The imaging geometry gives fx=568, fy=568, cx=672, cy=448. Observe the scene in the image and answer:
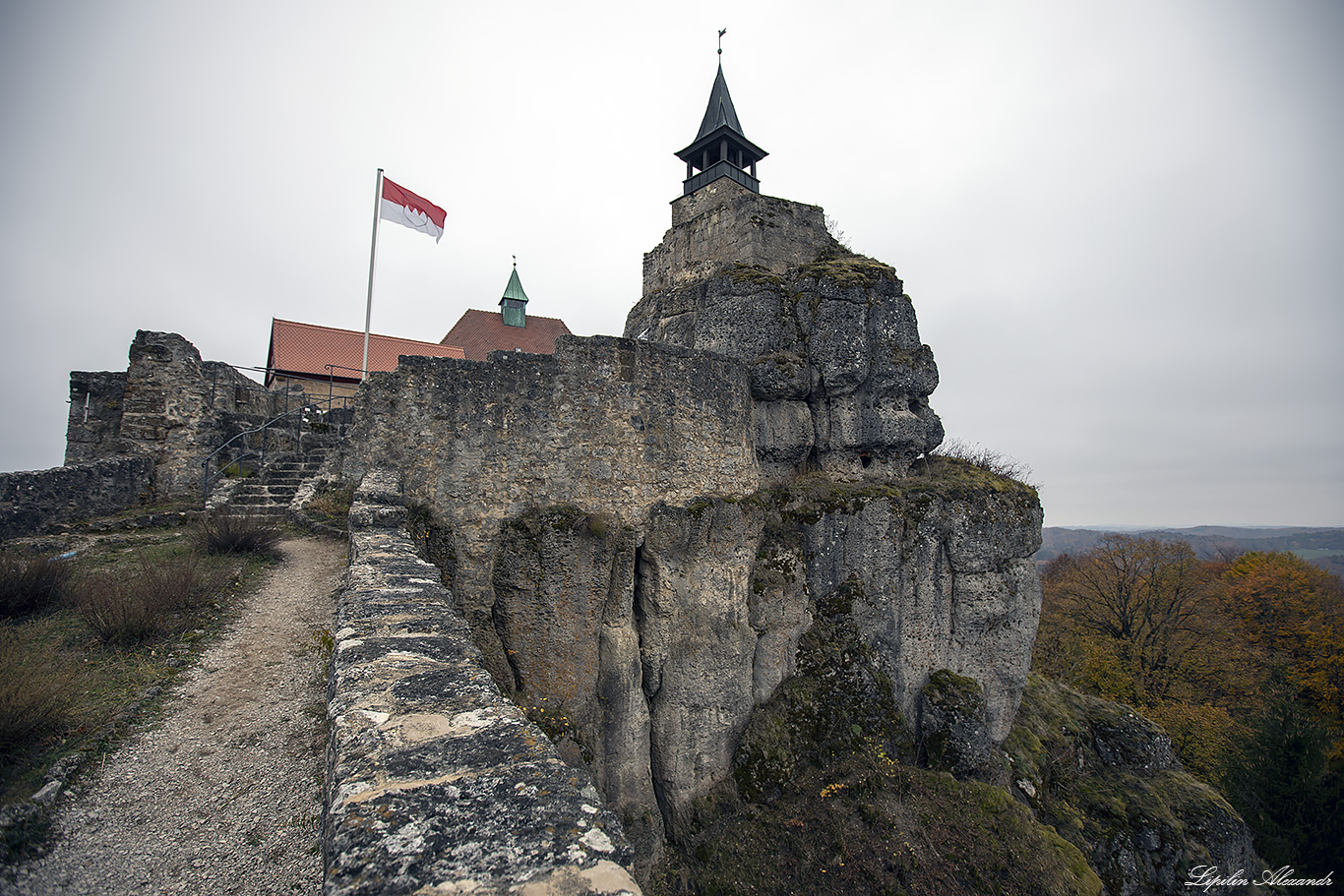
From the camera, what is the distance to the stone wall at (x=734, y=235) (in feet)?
42.4

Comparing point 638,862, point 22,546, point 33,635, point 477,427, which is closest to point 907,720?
point 638,862

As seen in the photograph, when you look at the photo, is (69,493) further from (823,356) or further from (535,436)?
(823,356)

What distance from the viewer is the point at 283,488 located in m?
10.5

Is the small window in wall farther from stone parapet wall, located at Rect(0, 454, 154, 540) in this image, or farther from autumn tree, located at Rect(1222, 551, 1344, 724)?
autumn tree, located at Rect(1222, 551, 1344, 724)

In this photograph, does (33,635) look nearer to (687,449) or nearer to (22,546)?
(22,546)

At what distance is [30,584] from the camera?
5363 mm

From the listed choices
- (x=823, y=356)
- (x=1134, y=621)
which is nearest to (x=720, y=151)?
(x=823, y=356)

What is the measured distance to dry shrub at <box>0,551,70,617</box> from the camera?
5188 mm

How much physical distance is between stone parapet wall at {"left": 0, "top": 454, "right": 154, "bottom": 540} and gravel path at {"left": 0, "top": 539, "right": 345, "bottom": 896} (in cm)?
675

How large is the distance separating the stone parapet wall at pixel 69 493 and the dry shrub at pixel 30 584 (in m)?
4.03

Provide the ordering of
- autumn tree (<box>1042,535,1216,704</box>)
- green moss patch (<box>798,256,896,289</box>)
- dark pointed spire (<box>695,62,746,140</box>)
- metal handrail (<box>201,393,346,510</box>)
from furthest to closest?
autumn tree (<box>1042,535,1216,704</box>)
dark pointed spire (<box>695,62,746,140</box>)
green moss patch (<box>798,256,896,289</box>)
metal handrail (<box>201,393,346,510</box>)

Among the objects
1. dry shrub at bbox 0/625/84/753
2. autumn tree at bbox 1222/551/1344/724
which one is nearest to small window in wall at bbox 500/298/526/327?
dry shrub at bbox 0/625/84/753

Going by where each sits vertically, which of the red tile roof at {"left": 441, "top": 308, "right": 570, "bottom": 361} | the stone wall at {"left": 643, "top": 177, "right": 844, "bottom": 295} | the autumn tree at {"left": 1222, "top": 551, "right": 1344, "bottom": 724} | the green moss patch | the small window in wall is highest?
the small window in wall

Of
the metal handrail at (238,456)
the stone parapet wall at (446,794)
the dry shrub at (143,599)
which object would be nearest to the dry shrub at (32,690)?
the dry shrub at (143,599)
